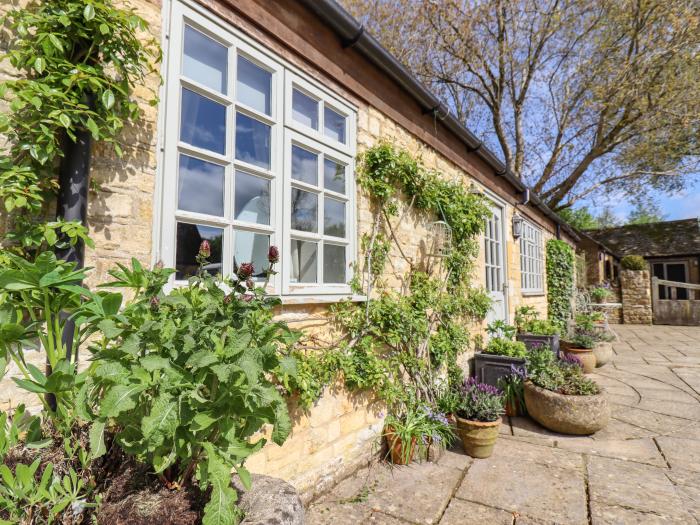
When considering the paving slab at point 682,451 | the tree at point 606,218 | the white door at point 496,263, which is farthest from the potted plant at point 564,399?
the tree at point 606,218

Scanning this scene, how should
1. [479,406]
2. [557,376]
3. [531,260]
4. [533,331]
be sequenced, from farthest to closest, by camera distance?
1. [531,260]
2. [533,331]
3. [557,376]
4. [479,406]

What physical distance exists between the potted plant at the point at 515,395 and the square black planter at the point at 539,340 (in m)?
1.90

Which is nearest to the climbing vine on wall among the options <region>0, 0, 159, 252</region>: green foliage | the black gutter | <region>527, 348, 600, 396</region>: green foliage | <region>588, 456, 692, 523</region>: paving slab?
the black gutter

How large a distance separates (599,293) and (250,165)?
14.2 m

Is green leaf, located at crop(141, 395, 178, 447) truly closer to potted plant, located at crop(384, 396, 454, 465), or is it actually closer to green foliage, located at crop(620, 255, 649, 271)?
potted plant, located at crop(384, 396, 454, 465)

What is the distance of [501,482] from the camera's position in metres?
2.95

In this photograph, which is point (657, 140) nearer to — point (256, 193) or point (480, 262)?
point (480, 262)

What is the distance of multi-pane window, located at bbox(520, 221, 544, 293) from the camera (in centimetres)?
820

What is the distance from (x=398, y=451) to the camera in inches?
128

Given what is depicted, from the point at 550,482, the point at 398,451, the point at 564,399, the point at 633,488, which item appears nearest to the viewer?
the point at 633,488

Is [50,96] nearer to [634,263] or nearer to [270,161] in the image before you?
[270,161]

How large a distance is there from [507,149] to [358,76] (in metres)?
12.5

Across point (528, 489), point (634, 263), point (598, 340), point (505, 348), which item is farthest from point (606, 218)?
point (528, 489)

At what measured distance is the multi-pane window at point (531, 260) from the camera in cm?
820
